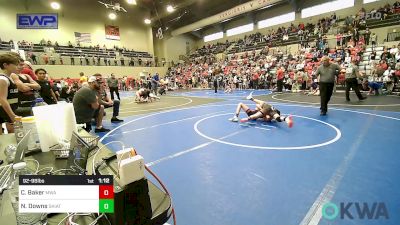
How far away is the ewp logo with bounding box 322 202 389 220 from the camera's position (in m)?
2.18

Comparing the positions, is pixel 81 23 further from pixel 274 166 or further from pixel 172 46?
pixel 274 166

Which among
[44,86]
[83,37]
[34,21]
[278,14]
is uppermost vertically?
[278,14]

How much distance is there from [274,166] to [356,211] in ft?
3.96

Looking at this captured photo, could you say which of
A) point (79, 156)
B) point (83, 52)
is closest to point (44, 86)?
point (79, 156)

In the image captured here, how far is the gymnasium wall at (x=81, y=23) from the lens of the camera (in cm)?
2322

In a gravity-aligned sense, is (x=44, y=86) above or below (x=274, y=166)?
above

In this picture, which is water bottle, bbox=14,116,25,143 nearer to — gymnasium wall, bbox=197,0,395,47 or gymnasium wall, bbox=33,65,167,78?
gymnasium wall, bbox=197,0,395,47

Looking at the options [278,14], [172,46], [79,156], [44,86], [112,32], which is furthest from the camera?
[172,46]

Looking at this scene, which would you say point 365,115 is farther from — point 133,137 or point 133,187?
point 133,187

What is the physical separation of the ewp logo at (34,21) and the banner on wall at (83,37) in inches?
166

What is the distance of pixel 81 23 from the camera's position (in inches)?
1083

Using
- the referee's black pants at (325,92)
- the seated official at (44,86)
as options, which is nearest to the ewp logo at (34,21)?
the seated official at (44,86)

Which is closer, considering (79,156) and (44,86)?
(79,156)

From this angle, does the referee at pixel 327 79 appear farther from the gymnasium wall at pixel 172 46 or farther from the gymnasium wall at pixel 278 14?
the gymnasium wall at pixel 172 46
